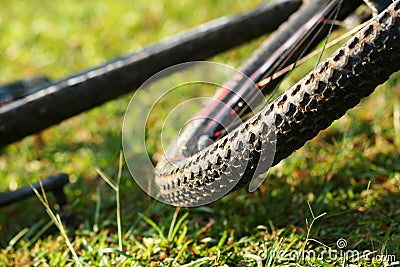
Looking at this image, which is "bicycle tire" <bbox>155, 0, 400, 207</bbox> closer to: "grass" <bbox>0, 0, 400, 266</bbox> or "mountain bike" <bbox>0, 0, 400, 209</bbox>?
"mountain bike" <bbox>0, 0, 400, 209</bbox>

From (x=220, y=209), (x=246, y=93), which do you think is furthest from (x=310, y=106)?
(x=220, y=209)

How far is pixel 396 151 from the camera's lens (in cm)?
250

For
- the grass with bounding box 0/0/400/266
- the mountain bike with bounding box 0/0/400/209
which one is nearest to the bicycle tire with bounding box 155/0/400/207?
the mountain bike with bounding box 0/0/400/209

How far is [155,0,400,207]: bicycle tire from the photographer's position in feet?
4.98

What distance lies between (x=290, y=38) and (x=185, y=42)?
558 mm

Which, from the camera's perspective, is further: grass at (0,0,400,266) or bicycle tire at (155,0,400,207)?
grass at (0,0,400,266)

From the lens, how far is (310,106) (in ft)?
5.19

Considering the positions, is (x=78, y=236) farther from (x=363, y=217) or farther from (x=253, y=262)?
(x=363, y=217)

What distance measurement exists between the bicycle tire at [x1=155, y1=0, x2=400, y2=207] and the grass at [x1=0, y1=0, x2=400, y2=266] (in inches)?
10.5

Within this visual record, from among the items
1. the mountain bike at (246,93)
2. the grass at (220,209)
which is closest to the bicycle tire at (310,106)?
the mountain bike at (246,93)

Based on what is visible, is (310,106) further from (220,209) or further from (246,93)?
(220,209)

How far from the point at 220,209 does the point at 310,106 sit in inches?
32.6

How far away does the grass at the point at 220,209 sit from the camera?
6.43 feet

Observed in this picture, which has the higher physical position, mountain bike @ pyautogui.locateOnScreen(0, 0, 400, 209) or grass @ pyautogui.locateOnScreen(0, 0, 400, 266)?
mountain bike @ pyautogui.locateOnScreen(0, 0, 400, 209)
